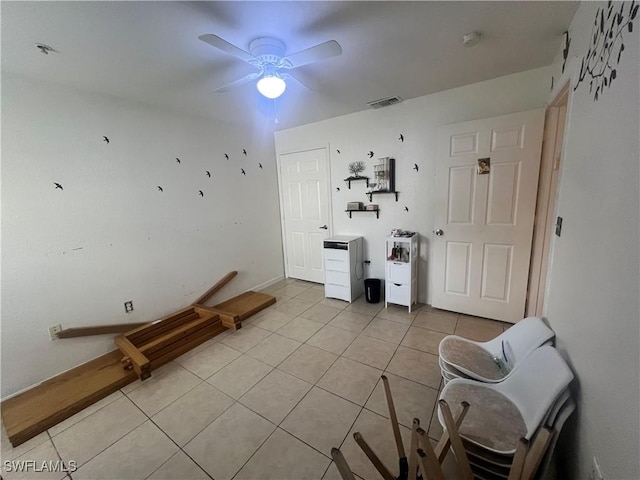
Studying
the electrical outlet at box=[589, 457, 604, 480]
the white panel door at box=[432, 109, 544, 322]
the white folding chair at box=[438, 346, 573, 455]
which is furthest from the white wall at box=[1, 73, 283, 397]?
the electrical outlet at box=[589, 457, 604, 480]

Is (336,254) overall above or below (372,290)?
above

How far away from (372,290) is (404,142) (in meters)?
1.85

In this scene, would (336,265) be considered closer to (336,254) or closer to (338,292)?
(336,254)

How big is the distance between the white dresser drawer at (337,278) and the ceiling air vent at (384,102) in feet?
6.78

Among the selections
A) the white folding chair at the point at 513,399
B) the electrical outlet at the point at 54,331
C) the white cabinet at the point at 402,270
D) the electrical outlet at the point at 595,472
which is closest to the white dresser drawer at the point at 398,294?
the white cabinet at the point at 402,270

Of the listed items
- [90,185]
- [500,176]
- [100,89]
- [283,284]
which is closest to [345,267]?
[283,284]

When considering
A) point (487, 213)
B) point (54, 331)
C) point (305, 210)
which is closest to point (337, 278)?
point (305, 210)

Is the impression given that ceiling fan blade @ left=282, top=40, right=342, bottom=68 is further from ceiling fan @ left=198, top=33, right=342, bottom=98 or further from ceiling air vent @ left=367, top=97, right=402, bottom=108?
ceiling air vent @ left=367, top=97, right=402, bottom=108

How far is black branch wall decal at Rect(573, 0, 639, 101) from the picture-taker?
2.93 feet

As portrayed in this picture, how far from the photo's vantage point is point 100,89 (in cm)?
217

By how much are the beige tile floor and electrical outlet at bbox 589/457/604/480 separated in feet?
2.35

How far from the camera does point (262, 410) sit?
5.61ft

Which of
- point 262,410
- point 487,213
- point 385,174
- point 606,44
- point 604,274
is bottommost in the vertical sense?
point 262,410

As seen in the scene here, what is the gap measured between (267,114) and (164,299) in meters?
2.56
